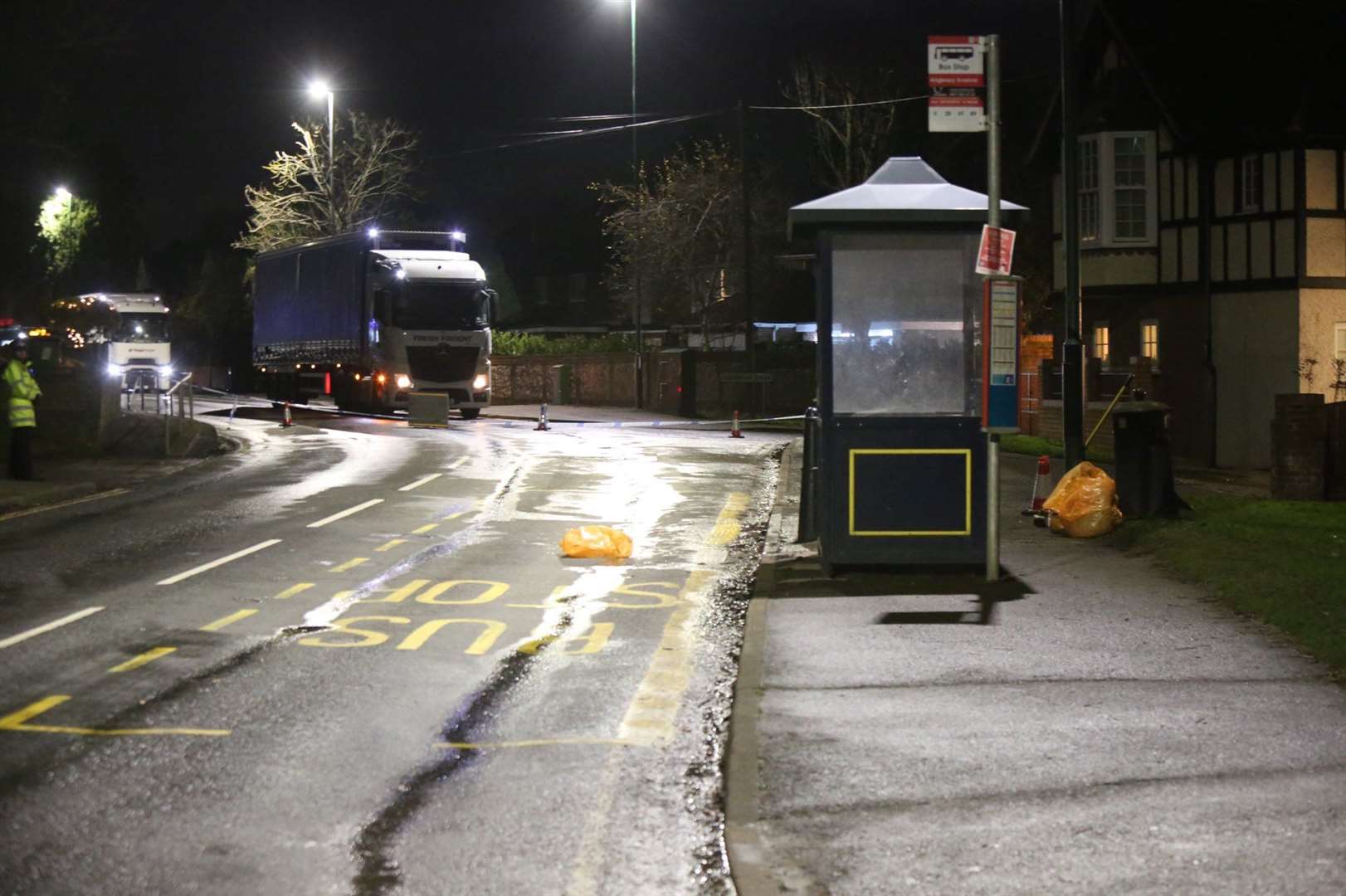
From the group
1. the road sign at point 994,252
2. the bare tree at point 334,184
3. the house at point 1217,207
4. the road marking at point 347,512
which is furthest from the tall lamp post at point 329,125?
the road sign at point 994,252

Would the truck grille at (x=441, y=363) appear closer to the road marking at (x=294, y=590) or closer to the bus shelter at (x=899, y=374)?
the road marking at (x=294, y=590)

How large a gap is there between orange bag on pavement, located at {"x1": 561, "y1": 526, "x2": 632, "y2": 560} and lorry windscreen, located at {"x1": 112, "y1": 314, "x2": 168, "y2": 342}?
4283 cm

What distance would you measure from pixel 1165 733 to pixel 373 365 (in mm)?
34443

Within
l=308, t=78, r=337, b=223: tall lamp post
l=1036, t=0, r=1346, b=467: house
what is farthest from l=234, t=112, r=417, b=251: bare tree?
l=1036, t=0, r=1346, b=467: house

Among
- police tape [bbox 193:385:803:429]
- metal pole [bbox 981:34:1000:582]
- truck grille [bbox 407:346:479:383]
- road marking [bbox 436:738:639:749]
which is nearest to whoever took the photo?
road marking [bbox 436:738:639:749]

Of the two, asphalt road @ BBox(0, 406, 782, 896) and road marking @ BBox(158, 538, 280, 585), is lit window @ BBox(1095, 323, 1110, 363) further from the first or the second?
road marking @ BBox(158, 538, 280, 585)

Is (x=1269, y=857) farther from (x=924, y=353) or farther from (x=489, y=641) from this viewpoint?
(x=924, y=353)

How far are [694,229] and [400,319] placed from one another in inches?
893

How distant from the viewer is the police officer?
70.8ft

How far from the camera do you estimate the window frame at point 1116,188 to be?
32750 millimetres

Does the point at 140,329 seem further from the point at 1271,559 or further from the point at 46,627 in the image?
the point at 1271,559

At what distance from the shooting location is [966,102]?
12.1 m

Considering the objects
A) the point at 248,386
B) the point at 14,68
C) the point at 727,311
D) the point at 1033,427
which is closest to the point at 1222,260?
the point at 1033,427

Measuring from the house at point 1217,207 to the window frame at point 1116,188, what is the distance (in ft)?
0.11
